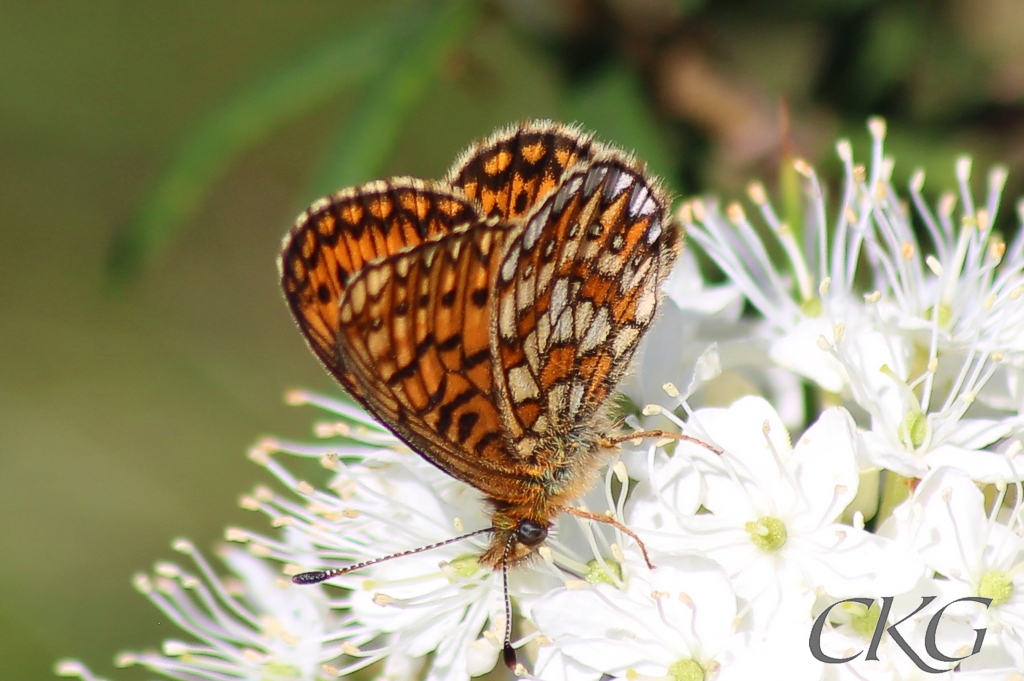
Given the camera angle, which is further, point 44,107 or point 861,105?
point 44,107

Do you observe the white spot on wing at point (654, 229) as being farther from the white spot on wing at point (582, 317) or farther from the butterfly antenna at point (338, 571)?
the butterfly antenna at point (338, 571)

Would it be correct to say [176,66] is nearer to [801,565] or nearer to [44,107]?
[44,107]

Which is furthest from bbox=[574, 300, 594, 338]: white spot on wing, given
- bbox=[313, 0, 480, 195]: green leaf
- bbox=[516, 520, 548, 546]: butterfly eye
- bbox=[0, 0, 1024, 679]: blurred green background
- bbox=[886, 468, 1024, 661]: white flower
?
bbox=[0, 0, 1024, 679]: blurred green background

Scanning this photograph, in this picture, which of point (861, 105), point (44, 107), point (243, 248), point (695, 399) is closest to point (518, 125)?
point (695, 399)

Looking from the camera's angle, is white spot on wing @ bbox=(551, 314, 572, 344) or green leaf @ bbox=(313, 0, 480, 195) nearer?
white spot on wing @ bbox=(551, 314, 572, 344)
